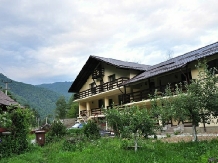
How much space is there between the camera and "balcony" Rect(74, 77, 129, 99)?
25484 mm

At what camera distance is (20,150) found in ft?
35.1

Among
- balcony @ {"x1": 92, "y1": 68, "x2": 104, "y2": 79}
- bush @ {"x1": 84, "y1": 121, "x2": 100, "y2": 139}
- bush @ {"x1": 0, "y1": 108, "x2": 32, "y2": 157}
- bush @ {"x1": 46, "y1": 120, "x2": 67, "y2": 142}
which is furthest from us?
Answer: balcony @ {"x1": 92, "y1": 68, "x2": 104, "y2": 79}

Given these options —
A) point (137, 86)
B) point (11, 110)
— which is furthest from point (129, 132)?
point (137, 86)

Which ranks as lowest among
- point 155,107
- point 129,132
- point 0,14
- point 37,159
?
point 37,159

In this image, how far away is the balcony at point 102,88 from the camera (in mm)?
25484

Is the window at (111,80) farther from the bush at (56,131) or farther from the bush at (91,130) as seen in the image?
the bush at (91,130)

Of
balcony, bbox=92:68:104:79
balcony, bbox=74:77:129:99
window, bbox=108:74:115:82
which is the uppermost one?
balcony, bbox=92:68:104:79

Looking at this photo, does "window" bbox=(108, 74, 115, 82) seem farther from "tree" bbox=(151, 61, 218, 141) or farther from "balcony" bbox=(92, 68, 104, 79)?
"tree" bbox=(151, 61, 218, 141)

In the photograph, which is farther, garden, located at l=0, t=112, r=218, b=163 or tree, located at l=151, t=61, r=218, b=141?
tree, located at l=151, t=61, r=218, b=141

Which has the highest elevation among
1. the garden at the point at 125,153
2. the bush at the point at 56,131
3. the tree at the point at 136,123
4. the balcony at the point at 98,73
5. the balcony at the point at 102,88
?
the balcony at the point at 98,73

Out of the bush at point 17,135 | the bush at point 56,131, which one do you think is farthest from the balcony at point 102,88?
the bush at point 17,135

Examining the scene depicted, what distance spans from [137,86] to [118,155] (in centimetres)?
1714

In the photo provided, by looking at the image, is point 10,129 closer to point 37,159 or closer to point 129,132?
point 37,159

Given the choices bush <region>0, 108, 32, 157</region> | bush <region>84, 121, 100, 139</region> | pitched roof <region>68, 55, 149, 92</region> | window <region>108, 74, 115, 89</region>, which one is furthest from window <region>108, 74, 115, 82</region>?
bush <region>0, 108, 32, 157</region>
